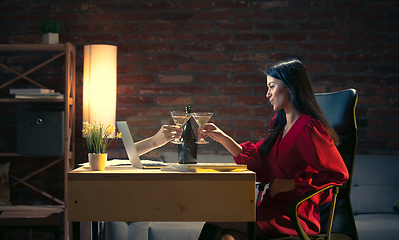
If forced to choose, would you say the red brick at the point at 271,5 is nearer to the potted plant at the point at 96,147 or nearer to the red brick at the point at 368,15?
the red brick at the point at 368,15

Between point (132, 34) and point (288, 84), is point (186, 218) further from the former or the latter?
point (132, 34)

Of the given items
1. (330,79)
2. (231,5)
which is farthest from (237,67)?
(330,79)

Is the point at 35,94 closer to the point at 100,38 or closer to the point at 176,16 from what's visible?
the point at 100,38

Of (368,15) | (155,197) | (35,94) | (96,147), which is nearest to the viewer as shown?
(155,197)

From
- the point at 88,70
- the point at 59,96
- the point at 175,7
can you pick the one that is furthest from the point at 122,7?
the point at 59,96

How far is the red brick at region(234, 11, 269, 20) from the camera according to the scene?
3002 mm

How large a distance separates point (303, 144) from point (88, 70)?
5.85ft

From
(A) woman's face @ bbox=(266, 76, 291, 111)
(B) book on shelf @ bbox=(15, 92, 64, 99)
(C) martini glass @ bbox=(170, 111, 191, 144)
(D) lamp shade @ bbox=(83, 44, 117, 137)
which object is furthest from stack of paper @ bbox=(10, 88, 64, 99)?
(A) woman's face @ bbox=(266, 76, 291, 111)

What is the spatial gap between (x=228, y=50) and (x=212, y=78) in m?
0.26

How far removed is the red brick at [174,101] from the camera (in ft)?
9.89

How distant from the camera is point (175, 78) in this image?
3.03m

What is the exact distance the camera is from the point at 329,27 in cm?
298

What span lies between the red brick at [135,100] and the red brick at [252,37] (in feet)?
2.81

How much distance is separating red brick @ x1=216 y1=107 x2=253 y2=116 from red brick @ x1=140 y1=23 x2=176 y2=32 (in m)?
0.76
